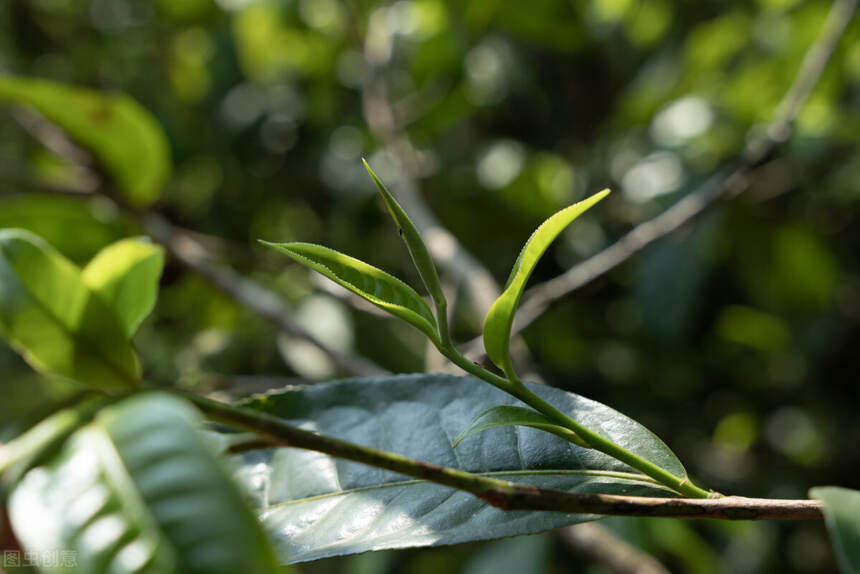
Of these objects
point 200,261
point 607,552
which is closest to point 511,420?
point 607,552

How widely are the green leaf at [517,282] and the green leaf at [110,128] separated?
3.08 feet

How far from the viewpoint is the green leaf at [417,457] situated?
34 centimetres

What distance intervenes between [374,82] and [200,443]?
109 cm

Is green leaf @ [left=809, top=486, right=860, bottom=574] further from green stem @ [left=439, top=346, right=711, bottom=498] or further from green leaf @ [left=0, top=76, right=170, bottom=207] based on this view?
green leaf @ [left=0, top=76, right=170, bottom=207]

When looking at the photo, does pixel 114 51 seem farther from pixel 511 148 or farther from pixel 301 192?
pixel 511 148

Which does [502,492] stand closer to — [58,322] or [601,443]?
[601,443]

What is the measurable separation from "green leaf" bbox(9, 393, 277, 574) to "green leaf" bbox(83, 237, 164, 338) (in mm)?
135

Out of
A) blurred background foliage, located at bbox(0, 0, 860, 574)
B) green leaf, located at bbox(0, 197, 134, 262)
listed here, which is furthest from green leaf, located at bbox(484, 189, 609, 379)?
green leaf, located at bbox(0, 197, 134, 262)

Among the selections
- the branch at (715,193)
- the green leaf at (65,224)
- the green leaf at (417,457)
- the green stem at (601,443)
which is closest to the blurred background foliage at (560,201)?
the green leaf at (65,224)

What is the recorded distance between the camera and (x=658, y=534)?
42.6 inches

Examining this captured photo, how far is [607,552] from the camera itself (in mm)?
763

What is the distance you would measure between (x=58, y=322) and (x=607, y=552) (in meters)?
0.61

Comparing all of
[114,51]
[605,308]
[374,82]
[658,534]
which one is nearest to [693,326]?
[605,308]

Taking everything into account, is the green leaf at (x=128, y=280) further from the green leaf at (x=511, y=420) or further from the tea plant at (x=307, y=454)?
the green leaf at (x=511, y=420)
